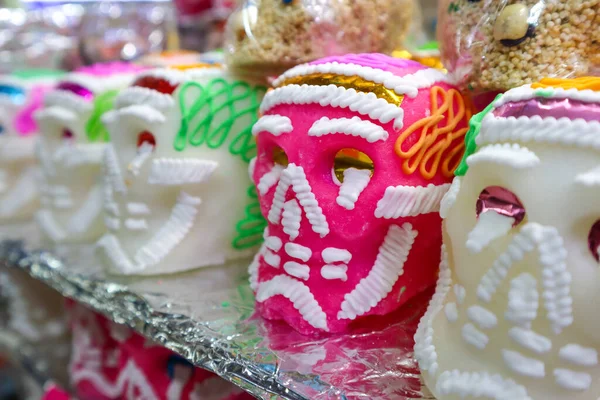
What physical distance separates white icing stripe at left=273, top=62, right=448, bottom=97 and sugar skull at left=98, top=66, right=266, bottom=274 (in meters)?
0.30

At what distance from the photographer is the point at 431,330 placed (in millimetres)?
774

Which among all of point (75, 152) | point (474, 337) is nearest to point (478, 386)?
point (474, 337)

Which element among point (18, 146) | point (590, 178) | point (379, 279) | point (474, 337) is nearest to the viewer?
point (590, 178)

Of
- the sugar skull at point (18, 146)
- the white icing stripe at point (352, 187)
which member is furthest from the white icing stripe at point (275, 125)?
the sugar skull at point (18, 146)

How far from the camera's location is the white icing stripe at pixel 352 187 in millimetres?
835

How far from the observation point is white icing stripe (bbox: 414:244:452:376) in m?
0.75

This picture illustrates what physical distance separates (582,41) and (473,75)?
15 centimetres

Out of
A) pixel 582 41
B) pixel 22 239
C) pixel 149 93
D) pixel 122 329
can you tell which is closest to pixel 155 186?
pixel 149 93

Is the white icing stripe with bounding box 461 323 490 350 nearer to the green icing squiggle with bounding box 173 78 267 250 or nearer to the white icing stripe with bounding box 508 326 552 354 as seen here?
the white icing stripe with bounding box 508 326 552 354

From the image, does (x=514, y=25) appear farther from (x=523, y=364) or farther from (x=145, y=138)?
(x=145, y=138)

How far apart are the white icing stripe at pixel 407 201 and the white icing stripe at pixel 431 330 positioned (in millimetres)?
71

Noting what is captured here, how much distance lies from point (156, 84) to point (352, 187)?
53 centimetres

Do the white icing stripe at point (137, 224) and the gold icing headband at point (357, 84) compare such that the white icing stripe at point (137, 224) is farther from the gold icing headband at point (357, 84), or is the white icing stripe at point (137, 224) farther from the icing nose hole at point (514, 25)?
the icing nose hole at point (514, 25)

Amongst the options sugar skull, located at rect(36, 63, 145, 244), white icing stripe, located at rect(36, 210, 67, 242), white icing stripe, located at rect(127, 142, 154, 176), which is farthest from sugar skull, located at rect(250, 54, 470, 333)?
white icing stripe, located at rect(36, 210, 67, 242)
